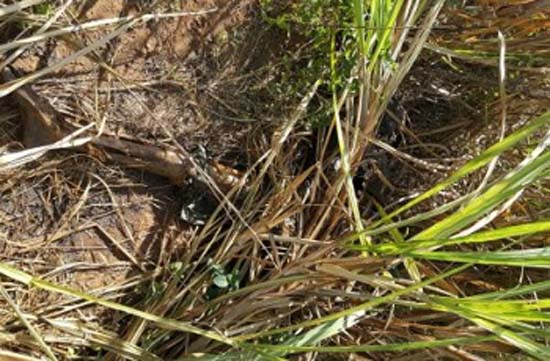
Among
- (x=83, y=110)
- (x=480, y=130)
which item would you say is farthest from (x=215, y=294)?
(x=480, y=130)

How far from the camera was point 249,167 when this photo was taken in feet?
4.66

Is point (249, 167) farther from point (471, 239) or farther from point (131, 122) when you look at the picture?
point (471, 239)

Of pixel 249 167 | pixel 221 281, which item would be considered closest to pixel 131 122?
pixel 249 167

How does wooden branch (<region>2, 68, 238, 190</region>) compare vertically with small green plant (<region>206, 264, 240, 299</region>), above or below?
above

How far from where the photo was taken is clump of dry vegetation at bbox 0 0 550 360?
127 cm

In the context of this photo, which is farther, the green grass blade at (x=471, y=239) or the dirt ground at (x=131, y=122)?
the dirt ground at (x=131, y=122)

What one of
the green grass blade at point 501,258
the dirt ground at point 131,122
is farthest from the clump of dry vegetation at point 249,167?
the green grass blade at point 501,258

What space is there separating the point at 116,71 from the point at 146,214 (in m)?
0.29

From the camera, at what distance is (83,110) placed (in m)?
1.30

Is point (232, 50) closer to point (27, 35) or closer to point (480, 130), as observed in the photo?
point (27, 35)

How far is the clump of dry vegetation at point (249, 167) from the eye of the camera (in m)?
1.27

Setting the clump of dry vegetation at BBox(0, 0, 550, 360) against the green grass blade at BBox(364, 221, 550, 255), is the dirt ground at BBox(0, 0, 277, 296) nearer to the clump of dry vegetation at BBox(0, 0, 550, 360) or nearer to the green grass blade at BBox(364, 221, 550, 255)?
the clump of dry vegetation at BBox(0, 0, 550, 360)

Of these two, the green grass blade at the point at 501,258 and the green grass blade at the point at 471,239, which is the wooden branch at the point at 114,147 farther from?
the green grass blade at the point at 501,258

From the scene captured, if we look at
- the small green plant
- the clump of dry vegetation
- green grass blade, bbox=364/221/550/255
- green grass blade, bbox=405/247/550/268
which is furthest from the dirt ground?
green grass blade, bbox=405/247/550/268
